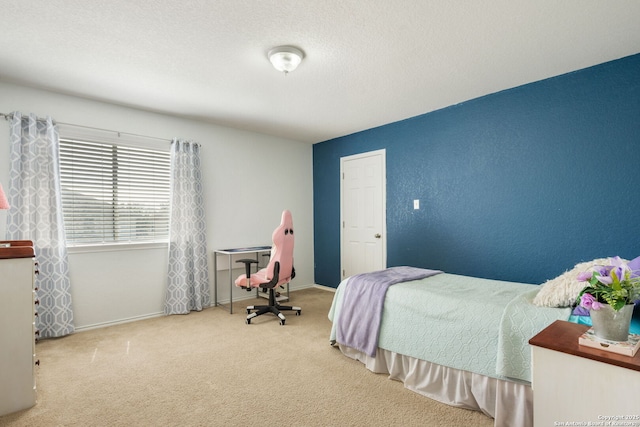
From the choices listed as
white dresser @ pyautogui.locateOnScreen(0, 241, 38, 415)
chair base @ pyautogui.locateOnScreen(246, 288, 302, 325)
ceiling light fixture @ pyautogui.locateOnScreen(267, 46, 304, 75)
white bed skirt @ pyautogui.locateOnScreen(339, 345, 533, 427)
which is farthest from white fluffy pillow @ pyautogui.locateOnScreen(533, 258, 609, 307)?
white dresser @ pyautogui.locateOnScreen(0, 241, 38, 415)

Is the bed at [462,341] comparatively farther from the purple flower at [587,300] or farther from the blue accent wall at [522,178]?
the blue accent wall at [522,178]

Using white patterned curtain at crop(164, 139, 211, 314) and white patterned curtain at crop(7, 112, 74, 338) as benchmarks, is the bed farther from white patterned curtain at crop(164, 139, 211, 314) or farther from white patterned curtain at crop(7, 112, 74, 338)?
white patterned curtain at crop(7, 112, 74, 338)

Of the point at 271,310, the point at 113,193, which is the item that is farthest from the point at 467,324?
the point at 113,193

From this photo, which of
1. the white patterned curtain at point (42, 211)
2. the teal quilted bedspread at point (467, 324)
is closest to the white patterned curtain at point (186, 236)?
the white patterned curtain at point (42, 211)

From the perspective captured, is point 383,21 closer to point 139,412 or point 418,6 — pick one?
point 418,6

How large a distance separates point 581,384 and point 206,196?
4203 millimetres

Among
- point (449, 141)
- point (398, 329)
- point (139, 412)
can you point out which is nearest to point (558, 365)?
point (398, 329)

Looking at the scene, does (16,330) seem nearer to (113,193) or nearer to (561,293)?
(113,193)

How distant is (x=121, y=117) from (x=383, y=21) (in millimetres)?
3128

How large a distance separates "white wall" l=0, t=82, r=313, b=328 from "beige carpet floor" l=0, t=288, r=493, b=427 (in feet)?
1.62

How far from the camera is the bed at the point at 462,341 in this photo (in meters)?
1.85

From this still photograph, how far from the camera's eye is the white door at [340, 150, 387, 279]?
4734mm

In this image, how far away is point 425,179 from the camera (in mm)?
4211

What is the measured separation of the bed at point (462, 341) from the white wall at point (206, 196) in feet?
8.24
